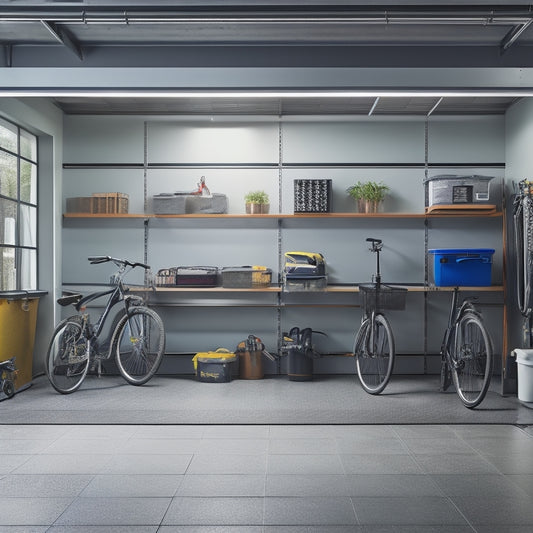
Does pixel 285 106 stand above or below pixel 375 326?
above

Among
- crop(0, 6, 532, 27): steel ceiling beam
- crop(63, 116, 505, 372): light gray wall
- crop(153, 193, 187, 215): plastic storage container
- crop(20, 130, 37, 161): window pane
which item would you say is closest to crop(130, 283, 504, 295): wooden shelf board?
crop(63, 116, 505, 372): light gray wall

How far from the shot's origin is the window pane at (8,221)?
5.70 metres

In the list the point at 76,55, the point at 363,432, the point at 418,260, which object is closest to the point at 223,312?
the point at 418,260

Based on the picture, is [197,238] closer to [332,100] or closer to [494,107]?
[332,100]

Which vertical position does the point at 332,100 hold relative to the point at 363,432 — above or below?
above

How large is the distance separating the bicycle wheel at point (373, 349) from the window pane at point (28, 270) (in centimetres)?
335

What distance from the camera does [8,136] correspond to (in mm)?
5812

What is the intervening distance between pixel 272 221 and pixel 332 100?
142cm

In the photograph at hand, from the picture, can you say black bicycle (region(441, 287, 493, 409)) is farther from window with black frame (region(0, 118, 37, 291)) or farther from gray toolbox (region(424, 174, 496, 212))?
window with black frame (region(0, 118, 37, 291))

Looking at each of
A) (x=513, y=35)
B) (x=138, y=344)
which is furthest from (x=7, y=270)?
(x=513, y=35)

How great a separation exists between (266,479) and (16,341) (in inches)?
130

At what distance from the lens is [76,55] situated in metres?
4.15

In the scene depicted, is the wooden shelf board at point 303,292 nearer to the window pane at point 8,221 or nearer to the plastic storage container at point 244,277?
the plastic storage container at point 244,277

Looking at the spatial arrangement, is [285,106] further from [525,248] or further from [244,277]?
[525,248]
